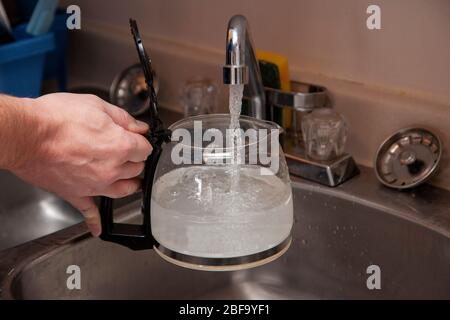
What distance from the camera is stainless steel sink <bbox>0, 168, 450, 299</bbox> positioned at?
78cm

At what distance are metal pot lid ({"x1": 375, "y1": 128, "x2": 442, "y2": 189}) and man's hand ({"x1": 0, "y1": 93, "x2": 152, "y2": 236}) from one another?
1.34 ft

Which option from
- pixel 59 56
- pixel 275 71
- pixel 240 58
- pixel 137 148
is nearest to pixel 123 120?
pixel 137 148

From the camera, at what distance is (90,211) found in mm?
692

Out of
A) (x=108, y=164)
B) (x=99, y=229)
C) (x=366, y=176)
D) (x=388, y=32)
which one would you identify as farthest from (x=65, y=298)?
(x=388, y=32)

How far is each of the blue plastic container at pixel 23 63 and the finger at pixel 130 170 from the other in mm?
543

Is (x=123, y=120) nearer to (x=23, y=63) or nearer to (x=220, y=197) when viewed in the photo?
(x=220, y=197)

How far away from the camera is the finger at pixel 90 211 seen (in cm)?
68

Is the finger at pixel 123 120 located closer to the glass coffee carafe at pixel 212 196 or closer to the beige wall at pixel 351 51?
the glass coffee carafe at pixel 212 196

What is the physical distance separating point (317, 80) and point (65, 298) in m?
0.53

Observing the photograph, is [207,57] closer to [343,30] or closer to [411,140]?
[343,30]

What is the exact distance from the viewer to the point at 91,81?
56.0 inches

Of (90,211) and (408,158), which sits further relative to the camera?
Result: (408,158)

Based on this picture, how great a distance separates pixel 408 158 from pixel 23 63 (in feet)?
2.40

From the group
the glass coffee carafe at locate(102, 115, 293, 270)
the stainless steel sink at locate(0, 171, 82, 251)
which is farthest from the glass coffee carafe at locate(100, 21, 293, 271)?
the stainless steel sink at locate(0, 171, 82, 251)
